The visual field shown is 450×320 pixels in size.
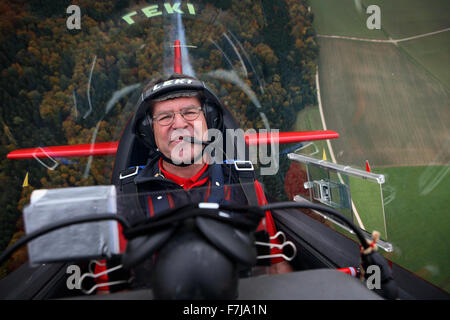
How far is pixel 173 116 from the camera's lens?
3.67ft

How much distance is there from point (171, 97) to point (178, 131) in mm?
146

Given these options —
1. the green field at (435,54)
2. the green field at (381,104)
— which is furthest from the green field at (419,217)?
the green field at (435,54)

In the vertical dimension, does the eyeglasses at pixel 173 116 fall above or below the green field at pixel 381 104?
below

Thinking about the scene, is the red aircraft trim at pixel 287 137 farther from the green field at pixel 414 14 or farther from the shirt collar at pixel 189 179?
the green field at pixel 414 14

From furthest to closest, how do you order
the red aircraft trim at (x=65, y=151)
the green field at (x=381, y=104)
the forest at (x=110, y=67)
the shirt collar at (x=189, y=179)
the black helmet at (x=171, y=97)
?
1. the green field at (x=381, y=104)
2. the forest at (x=110, y=67)
3. the red aircraft trim at (x=65, y=151)
4. the shirt collar at (x=189, y=179)
5. the black helmet at (x=171, y=97)

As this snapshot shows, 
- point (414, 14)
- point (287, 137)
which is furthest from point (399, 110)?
point (287, 137)

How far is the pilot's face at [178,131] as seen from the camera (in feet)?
3.60

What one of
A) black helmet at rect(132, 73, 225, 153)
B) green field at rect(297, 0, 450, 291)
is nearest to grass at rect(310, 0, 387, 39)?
green field at rect(297, 0, 450, 291)

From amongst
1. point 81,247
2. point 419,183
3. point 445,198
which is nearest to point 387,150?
point 419,183

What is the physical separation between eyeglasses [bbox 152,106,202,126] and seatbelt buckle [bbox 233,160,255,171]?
0.89ft

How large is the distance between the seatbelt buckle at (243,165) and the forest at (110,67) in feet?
2.44

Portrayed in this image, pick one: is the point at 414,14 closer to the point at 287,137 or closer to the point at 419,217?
the point at 287,137

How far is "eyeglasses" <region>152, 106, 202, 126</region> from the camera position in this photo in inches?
44.2

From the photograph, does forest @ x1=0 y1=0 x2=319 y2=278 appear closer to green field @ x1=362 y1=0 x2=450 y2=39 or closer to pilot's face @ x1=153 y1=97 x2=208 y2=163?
green field @ x1=362 y1=0 x2=450 y2=39
